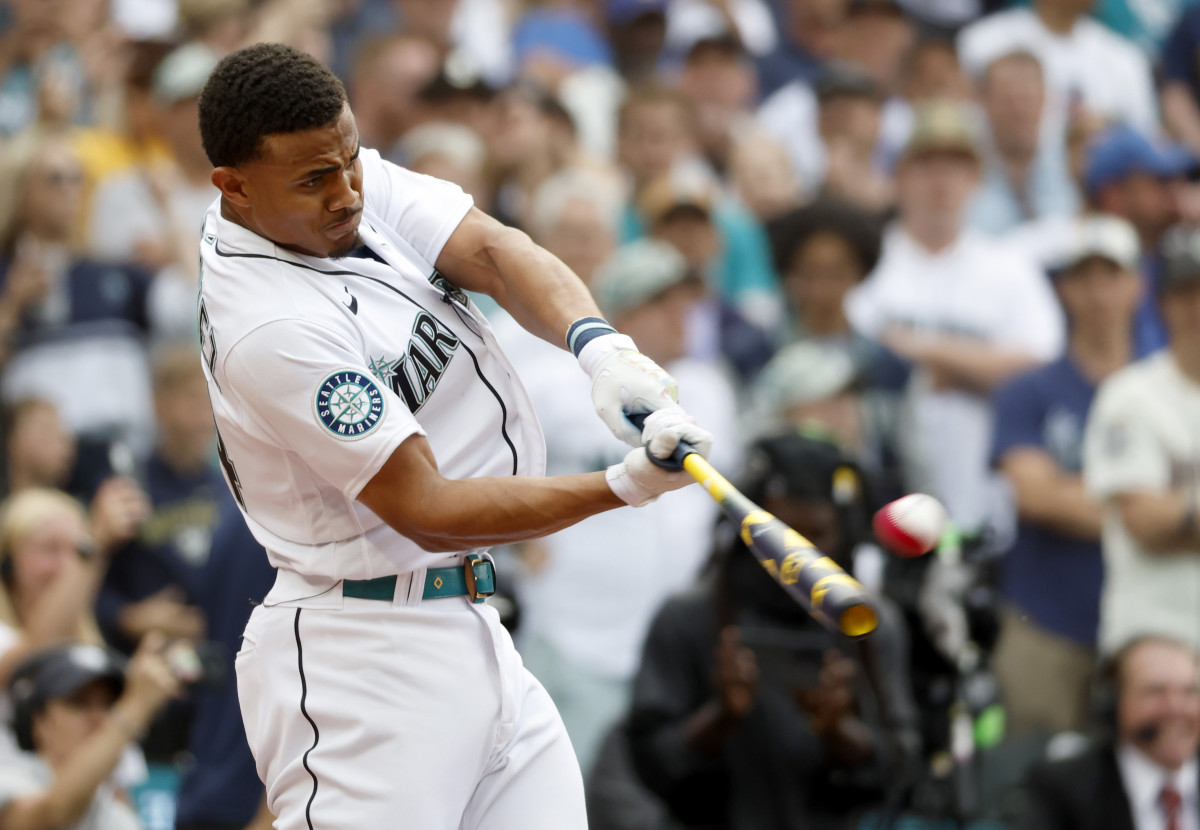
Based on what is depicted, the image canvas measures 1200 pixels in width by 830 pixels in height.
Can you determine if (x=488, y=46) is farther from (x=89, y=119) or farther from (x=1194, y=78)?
(x=1194, y=78)

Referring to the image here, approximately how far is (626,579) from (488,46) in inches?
167

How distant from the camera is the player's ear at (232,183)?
10.1 feet

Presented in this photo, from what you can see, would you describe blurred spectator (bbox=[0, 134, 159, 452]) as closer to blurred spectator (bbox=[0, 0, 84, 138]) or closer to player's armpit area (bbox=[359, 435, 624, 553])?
blurred spectator (bbox=[0, 0, 84, 138])

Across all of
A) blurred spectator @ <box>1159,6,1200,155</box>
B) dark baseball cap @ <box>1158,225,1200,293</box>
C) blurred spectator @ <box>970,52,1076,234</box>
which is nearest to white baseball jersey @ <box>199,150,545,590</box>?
dark baseball cap @ <box>1158,225,1200,293</box>

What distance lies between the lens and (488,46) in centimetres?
935

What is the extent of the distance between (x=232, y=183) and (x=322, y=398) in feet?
1.58

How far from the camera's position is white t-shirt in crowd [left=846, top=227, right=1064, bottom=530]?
7051 mm

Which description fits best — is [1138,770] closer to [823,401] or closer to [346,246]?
[823,401]

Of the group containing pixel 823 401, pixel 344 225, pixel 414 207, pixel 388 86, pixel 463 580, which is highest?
pixel 344 225

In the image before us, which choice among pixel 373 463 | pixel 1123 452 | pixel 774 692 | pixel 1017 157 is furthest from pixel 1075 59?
pixel 373 463

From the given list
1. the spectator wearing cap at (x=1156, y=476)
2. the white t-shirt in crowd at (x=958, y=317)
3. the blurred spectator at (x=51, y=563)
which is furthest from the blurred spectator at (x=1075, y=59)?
the blurred spectator at (x=51, y=563)

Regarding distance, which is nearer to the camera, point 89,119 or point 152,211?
point 152,211

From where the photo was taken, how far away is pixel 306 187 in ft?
9.96

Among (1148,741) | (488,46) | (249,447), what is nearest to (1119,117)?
(488,46)
